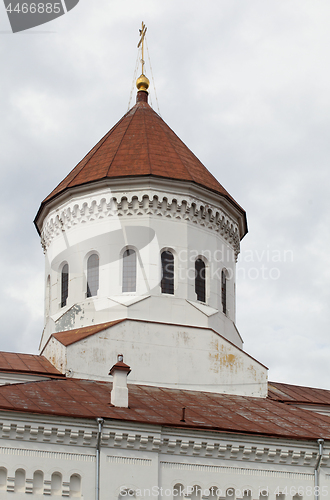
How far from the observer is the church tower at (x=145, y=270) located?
88.6ft

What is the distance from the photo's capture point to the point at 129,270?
28906mm

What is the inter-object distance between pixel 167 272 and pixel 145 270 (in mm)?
774

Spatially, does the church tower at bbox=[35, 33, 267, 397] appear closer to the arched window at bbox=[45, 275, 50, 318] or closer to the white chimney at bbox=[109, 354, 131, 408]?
the arched window at bbox=[45, 275, 50, 318]

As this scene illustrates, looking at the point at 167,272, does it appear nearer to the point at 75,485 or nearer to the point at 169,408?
the point at 169,408

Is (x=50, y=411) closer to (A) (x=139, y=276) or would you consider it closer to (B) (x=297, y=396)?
(A) (x=139, y=276)

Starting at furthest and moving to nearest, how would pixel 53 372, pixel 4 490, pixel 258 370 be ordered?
pixel 258 370 → pixel 53 372 → pixel 4 490

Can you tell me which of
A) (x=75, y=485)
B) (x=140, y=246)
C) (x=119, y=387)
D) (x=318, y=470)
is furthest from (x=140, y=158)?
(x=75, y=485)

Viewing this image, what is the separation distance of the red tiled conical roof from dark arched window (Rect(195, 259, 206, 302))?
267 cm

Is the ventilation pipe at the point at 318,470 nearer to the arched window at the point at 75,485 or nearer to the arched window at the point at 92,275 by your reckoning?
the arched window at the point at 75,485

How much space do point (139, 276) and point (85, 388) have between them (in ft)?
16.9

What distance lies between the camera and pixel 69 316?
28.8 metres

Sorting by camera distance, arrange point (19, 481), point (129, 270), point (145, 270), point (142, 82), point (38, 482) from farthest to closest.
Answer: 1. point (142, 82)
2. point (129, 270)
3. point (145, 270)
4. point (38, 482)
5. point (19, 481)

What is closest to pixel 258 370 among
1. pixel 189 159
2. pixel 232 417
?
pixel 232 417

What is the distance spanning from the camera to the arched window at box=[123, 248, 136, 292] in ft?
94.3
